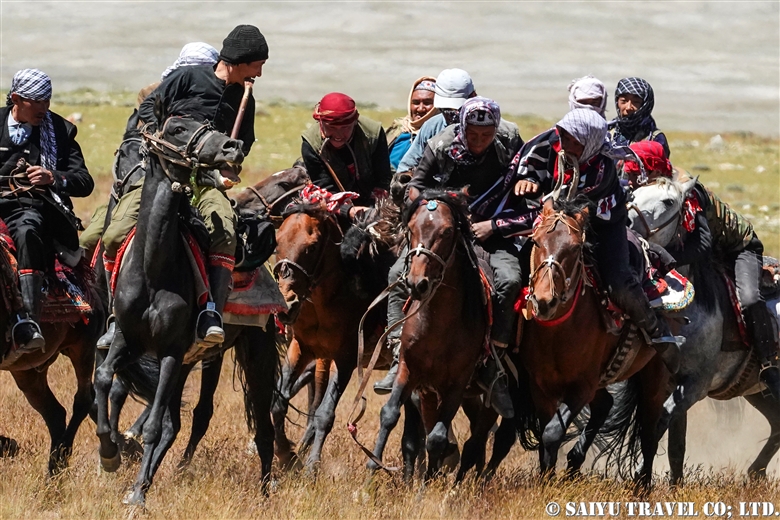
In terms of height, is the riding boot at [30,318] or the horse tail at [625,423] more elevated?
the riding boot at [30,318]

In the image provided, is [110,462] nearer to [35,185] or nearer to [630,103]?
[35,185]

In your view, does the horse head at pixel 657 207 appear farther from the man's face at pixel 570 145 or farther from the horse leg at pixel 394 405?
the horse leg at pixel 394 405

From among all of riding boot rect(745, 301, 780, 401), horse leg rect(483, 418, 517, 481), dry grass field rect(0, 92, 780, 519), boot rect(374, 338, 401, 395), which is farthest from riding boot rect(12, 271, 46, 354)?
riding boot rect(745, 301, 780, 401)

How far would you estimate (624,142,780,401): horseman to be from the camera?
1074 cm

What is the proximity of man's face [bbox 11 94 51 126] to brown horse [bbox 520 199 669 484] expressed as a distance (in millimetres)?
3889

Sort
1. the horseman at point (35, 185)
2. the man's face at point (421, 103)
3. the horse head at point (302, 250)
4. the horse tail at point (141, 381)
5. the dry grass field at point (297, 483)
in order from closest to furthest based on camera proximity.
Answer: the dry grass field at point (297, 483), the horseman at point (35, 185), the horse tail at point (141, 381), the horse head at point (302, 250), the man's face at point (421, 103)

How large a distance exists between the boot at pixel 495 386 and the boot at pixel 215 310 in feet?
6.53

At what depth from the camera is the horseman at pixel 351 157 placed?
35.8 feet

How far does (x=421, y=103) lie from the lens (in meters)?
12.2

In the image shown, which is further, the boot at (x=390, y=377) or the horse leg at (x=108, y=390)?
the boot at (x=390, y=377)

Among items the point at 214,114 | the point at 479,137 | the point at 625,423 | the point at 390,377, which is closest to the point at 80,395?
the point at 390,377

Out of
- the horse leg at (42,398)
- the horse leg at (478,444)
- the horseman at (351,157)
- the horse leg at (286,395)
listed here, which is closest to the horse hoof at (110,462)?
the horse leg at (42,398)

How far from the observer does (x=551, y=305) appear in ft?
28.7

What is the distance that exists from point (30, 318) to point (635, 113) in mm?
5646
